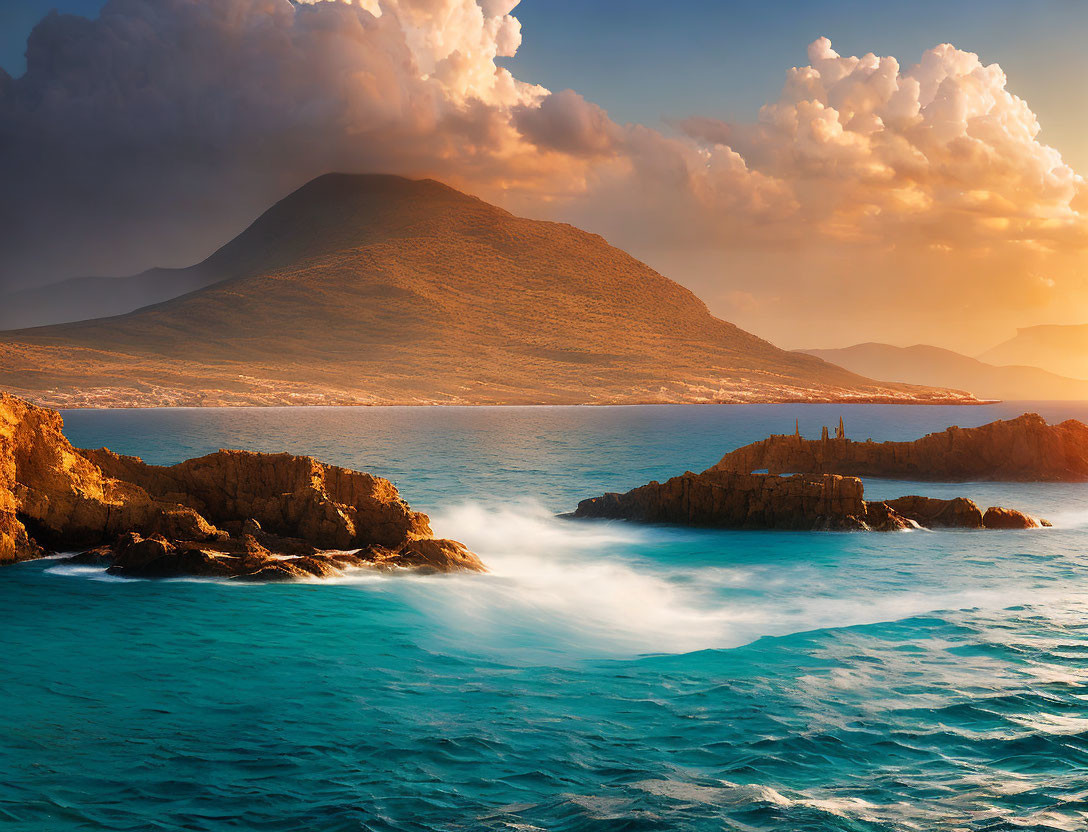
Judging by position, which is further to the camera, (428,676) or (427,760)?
(428,676)

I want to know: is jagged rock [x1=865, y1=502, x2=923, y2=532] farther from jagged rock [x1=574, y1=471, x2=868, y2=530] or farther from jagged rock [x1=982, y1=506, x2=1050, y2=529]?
jagged rock [x1=982, y1=506, x2=1050, y2=529]

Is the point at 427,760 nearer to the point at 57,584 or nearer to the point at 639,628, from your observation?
the point at 639,628

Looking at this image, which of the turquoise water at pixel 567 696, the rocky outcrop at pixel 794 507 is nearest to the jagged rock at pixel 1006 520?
the rocky outcrop at pixel 794 507

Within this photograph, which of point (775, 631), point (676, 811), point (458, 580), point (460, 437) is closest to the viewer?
point (676, 811)

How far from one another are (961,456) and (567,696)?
5069 cm

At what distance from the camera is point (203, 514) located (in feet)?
92.3

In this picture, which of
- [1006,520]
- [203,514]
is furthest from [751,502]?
[203,514]

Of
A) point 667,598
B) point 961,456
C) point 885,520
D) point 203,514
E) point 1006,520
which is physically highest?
point 961,456

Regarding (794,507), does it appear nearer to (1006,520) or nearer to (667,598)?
(1006,520)

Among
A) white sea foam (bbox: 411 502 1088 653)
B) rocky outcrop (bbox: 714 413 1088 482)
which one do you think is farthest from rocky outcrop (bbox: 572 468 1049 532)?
rocky outcrop (bbox: 714 413 1088 482)

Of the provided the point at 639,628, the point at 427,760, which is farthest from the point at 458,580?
the point at 427,760

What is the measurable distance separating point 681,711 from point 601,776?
10.3ft

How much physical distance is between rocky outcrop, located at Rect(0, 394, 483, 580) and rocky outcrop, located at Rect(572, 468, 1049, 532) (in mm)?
13834

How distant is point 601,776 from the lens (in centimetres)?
1129
